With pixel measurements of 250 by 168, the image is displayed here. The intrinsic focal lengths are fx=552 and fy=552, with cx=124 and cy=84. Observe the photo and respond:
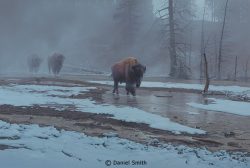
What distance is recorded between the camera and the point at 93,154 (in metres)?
9.88

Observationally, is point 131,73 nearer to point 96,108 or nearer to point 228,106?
point 228,106

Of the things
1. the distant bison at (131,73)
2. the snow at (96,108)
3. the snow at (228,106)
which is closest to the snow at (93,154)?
the snow at (96,108)

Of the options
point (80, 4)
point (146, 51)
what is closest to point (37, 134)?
point (146, 51)

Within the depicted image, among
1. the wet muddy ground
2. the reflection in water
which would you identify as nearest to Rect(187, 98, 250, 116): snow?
the reflection in water

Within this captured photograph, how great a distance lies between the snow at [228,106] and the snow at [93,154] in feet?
23.5

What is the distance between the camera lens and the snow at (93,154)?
940cm

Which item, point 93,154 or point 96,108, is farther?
point 96,108

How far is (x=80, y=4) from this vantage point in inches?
4099

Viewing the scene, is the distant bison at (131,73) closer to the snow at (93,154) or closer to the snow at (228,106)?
the snow at (228,106)

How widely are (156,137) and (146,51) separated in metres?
67.0

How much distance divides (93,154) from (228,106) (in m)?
9.98

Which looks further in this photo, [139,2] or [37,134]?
[139,2]

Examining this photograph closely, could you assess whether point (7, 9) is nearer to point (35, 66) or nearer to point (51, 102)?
point (35, 66)

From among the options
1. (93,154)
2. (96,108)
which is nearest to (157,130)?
(93,154)
